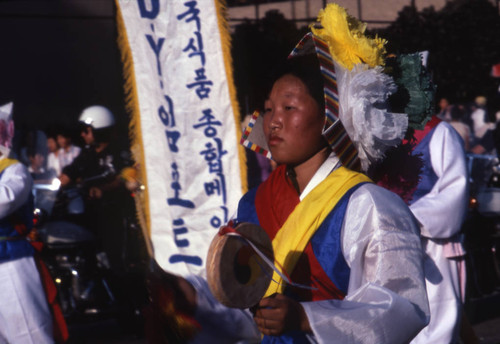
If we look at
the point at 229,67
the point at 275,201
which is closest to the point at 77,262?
the point at 229,67

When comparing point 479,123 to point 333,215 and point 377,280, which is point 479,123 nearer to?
point 333,215

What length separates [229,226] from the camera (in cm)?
223

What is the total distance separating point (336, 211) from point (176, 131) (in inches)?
135

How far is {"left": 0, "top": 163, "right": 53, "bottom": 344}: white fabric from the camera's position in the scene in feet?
18.4

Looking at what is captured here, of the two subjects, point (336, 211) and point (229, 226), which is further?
point (336, 211)

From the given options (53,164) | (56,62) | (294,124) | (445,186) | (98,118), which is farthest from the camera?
(56,62)

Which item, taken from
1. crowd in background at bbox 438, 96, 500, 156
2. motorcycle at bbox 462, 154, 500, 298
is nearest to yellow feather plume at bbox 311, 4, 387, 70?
motorcycle at bbox 462, 154, 500, 298

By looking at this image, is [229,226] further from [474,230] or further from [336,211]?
[474,230]

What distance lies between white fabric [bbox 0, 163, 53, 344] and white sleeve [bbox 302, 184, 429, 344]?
361 cm

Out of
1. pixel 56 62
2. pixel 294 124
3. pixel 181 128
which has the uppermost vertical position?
pixel 56 62

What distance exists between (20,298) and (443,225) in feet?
9.38

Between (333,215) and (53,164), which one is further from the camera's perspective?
(53,164)

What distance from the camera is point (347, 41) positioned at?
2.64 metres

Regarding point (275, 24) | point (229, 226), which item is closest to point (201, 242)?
point (229, 226)
